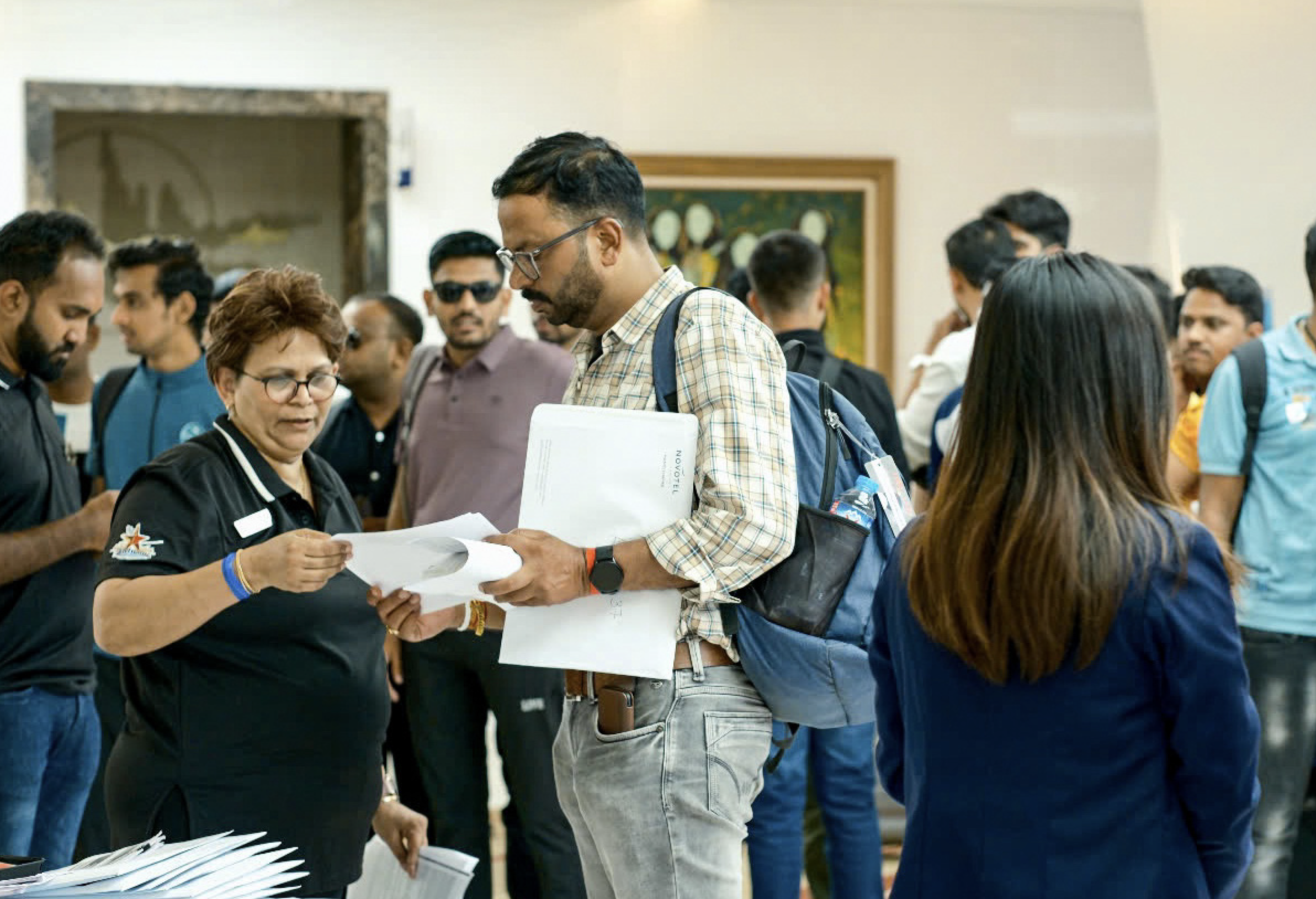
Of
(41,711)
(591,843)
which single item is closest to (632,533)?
(591,843)

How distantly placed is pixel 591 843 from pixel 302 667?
54 centimetres

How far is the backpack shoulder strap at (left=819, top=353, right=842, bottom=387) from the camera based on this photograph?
3852 millimetres

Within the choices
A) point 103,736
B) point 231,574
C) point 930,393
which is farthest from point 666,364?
point 103,736

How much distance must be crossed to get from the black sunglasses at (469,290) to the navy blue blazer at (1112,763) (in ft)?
8.45

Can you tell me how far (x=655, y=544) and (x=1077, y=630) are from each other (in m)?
0.67

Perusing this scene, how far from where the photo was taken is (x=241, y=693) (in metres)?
2.41

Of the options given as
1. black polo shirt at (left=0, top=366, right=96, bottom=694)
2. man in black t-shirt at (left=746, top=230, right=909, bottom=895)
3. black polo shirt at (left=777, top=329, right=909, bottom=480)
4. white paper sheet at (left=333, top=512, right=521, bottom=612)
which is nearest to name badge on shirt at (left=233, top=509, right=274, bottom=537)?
white paper sheet at (left=333, top=512, right=521, bottom=612)

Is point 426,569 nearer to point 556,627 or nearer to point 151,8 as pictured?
point 556,627

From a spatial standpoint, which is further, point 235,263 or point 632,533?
point 235,263

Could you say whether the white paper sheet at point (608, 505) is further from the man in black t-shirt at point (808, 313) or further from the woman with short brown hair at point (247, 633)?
the man in black t-shirt at point (808, 313)

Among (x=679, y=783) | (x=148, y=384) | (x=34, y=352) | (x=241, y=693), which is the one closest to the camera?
(x=679, y=783)

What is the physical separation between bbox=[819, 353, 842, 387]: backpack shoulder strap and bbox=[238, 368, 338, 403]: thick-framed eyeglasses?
1.59 m

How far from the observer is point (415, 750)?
387 centimetres

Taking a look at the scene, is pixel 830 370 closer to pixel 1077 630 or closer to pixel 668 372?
pixel 668 372
